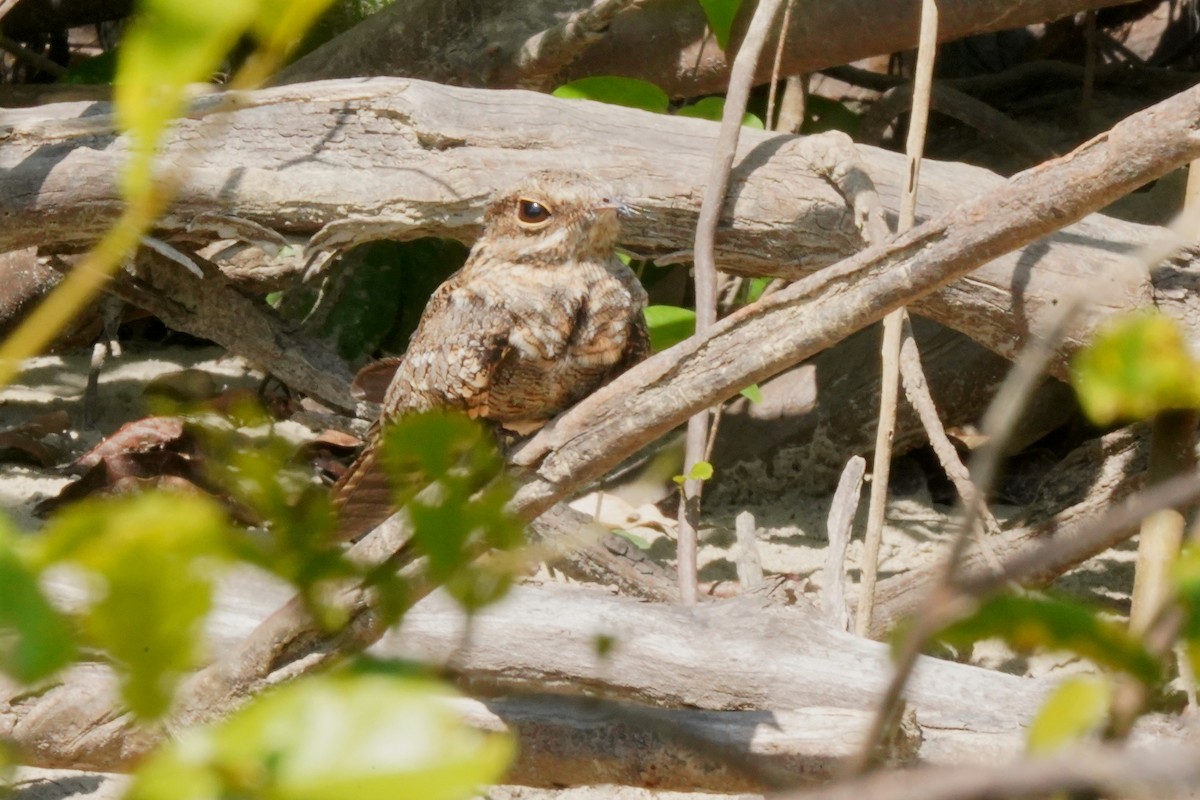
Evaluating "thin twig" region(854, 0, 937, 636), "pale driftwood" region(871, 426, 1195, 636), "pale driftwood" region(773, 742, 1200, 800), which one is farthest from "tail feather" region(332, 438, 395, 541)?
"pale driftwood" region(773, 742, 1200, 800)

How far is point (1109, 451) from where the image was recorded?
3322 millimetres

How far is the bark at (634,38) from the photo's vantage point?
3.97 metres

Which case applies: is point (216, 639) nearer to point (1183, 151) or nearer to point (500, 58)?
point (1183, 151)

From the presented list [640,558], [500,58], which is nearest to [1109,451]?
[640,558]

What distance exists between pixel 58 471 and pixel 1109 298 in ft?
10.5

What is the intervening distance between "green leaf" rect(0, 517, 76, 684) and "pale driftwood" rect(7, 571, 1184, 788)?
66.0 inches

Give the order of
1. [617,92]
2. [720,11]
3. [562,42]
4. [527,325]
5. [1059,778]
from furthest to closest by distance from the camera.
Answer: [562,42] → [617,92] → [720,11] → [527,325] → [1059,778]

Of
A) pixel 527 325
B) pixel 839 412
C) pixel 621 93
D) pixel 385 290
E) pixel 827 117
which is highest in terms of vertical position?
pixel 621 93

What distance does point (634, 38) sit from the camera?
4.18 m

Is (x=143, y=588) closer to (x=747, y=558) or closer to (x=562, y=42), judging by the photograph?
(x=747, y=558)

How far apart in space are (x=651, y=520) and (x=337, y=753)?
12.0 feet

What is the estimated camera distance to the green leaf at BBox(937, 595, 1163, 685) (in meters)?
→ 0.40

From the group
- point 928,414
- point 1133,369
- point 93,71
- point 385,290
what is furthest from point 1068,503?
point 93,71

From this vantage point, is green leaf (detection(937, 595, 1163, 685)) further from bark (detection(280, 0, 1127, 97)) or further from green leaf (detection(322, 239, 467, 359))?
green leaf (detection(322, 239, 467, 359))
